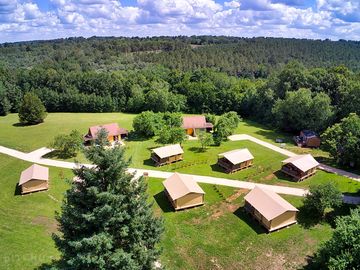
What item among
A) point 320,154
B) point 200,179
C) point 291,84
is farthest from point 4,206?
point 291,84

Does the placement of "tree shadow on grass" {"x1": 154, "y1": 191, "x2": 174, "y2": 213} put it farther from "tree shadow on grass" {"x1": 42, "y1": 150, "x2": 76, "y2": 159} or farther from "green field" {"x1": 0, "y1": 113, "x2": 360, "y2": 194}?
"tree shadow on grass" {"x1": 42, "y1": 150, "x2": 76, "y2": 159}

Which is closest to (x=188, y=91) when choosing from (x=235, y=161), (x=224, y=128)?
(x=224, y=128)

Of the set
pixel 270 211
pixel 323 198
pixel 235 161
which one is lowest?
pixel 235 161

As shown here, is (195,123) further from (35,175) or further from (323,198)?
(323,198)

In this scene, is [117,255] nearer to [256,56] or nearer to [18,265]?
[18,265]

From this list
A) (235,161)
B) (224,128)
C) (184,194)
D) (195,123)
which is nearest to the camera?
(184,194)

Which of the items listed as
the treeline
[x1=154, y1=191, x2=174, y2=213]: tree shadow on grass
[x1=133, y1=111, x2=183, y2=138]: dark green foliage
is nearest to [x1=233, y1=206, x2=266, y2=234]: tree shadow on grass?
[x1=154, y1=191, x2=174, y2=213]: tree shadow on grass
